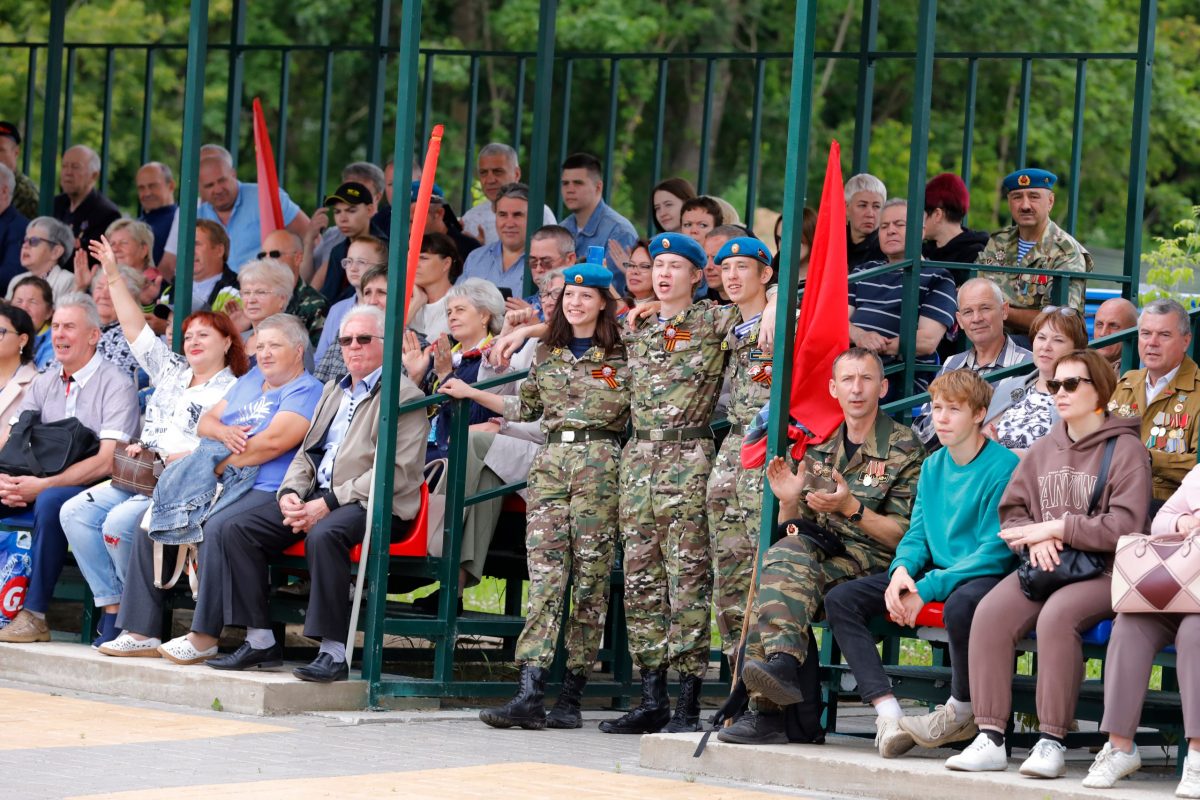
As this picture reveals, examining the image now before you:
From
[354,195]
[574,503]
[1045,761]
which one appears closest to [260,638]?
[574,503]

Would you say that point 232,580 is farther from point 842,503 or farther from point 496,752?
point 842,503

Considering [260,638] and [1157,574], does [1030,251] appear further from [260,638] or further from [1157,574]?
[260,638]

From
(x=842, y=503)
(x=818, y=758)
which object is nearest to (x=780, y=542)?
(x=842, y=503)

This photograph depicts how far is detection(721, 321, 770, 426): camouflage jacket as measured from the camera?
7551 millimetres

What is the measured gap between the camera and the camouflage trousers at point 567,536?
7.94 metres

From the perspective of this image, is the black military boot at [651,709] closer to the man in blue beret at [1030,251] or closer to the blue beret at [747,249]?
the blue beret at [747,249]

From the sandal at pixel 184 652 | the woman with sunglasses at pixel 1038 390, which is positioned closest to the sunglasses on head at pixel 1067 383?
the woman with sunglasses at pixel 1038 390

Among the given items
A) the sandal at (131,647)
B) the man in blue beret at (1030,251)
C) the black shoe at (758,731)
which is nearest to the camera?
the black shoe at (758,731)

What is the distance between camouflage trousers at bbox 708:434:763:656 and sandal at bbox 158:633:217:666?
7.75 ft

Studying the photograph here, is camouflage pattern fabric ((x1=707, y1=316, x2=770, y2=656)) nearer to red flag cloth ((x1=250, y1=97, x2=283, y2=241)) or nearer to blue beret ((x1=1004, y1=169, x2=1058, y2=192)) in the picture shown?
blue beret ((x1=1004, y1=169, x2=1058, y2=192))

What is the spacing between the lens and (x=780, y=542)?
697 cm

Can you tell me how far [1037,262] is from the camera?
29.1ft

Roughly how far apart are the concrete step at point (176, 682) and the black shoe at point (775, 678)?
2117mm

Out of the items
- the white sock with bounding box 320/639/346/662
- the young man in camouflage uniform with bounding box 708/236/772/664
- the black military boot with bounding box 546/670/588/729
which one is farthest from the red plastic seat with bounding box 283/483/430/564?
the young man in camouflage uniform with bounding box 708/236/772/664
